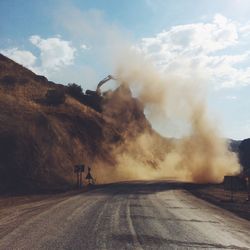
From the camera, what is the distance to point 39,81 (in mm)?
85312

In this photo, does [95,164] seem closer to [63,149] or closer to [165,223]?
[63,149]

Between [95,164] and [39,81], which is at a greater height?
[39,81]

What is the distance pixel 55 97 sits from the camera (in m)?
75.8

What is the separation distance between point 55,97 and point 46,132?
54.7 ft

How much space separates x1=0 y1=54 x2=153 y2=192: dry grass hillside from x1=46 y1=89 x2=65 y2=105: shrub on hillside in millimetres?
552

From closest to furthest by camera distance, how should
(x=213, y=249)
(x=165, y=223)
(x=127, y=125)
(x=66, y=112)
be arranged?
1. (x=213, y=249)
2. (x=165, y=223)
3. (x=66, y=112)
4. (x=127, y=125)

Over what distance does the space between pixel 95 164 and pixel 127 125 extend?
→ 2801 centimetres

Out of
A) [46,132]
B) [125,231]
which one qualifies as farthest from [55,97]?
[125,231]

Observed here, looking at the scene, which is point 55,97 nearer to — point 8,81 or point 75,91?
point 8,81

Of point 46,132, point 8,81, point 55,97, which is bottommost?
point 46,132

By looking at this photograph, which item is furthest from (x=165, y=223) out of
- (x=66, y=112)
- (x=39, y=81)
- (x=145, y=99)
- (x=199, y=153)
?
(x=39, y=81)

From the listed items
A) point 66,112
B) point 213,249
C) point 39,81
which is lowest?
point 213,249

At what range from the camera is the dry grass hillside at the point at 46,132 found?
49.0m

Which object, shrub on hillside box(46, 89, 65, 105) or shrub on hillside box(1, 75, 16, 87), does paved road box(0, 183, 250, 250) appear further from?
shrub on hillside box(1, 75, 16, 87)
